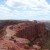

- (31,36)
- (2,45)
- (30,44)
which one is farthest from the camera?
(31,36)

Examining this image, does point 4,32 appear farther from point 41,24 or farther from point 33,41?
point 41,24

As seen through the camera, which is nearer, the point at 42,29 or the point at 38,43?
the point at 38,43

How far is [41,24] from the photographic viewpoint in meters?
7.59

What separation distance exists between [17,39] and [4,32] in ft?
2.13

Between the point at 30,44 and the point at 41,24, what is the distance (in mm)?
1300

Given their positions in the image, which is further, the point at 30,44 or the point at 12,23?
the point at 12,23

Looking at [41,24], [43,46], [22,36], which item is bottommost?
[43,46]

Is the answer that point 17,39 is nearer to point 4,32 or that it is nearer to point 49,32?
point 4,32

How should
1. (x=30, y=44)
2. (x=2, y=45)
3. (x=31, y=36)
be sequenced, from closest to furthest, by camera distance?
(x=2, y=45) → (x=30, y=44) → (x=31, y=36)

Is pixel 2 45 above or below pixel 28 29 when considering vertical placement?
below

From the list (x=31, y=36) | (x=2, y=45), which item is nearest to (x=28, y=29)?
(x=31, y=36)

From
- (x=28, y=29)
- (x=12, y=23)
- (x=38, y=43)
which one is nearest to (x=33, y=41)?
(x=38, y=43)

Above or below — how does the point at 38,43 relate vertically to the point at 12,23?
below

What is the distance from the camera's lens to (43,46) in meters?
6.95
